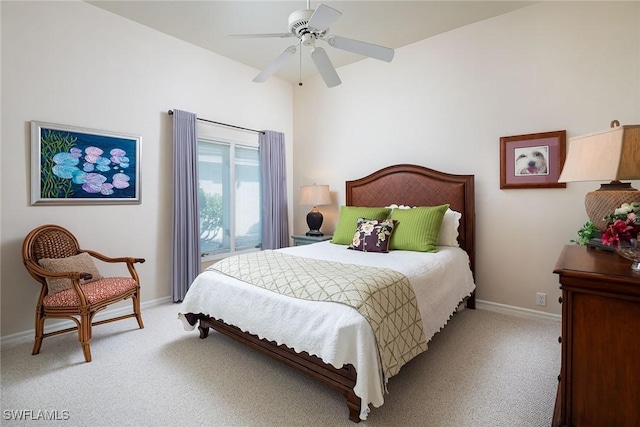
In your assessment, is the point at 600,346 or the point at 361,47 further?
the point at 361,47

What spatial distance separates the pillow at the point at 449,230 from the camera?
125 inches

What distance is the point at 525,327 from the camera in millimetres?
2812

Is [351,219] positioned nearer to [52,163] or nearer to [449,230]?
[449,230]

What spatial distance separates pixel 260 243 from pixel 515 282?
3.24 meters

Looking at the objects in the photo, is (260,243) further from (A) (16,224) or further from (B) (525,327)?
(B) (525,327)

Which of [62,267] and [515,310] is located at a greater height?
[62,267]

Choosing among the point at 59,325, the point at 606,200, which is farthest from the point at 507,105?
the point at 59,325

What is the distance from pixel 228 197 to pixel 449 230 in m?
2.82

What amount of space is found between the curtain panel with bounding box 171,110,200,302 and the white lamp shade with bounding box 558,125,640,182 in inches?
137

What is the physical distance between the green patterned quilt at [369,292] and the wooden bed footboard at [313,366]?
0.20 meters

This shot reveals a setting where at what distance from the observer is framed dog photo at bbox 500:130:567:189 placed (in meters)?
2.85

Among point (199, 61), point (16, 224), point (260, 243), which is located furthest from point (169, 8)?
point (260, 243)

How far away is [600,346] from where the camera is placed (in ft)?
4.10

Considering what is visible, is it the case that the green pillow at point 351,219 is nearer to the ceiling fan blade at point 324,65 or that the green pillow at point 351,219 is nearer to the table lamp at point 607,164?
the ceiling fan blade at point 324,65
